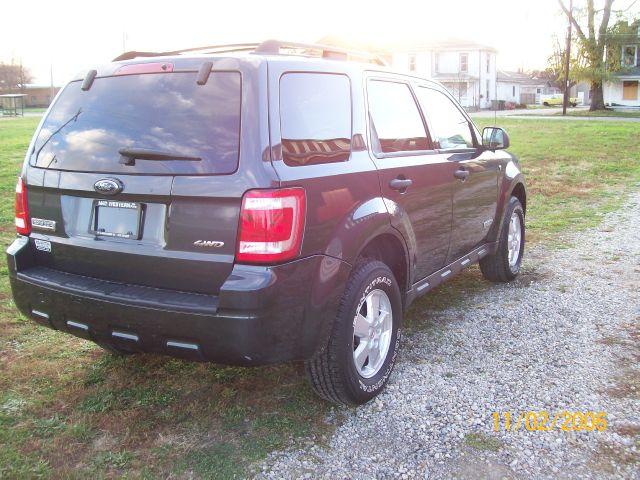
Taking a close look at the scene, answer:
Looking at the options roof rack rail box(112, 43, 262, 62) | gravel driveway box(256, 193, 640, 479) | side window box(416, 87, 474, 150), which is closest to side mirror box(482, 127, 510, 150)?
side window box(416, 87, 474, 150)

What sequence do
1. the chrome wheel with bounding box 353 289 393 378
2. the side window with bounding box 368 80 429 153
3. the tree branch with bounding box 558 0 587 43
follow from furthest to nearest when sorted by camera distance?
the tree branch with bounding box 558 0 587 43, the side window with bounding box 368 80 429 153, the chrome wheel with bounding box 353 289 393 378

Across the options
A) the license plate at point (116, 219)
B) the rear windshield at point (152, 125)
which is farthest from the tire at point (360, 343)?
the license plate at point (116, 219)

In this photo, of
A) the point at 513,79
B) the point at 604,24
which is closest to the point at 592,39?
the point at 604,24

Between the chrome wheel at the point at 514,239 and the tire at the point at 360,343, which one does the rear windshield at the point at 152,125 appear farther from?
the chrome wheel at the point at 514,239

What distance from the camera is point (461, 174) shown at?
15.3ft

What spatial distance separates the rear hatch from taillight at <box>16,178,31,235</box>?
9 cm

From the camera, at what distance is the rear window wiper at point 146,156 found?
9.76 ft

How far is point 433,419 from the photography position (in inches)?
136

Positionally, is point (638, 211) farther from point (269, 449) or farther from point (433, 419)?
point (269, 449)

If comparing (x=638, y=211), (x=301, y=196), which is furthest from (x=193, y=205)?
(x=638, y=211)

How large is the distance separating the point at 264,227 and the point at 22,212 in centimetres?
156

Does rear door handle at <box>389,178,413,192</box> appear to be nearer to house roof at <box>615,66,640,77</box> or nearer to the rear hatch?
the rear hatch

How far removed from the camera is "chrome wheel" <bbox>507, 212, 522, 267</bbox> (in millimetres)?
6000

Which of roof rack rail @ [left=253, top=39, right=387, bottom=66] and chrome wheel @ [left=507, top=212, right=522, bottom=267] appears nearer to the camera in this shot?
roof rack rail @ [left=253, top=39, right=387, bottom=66]
